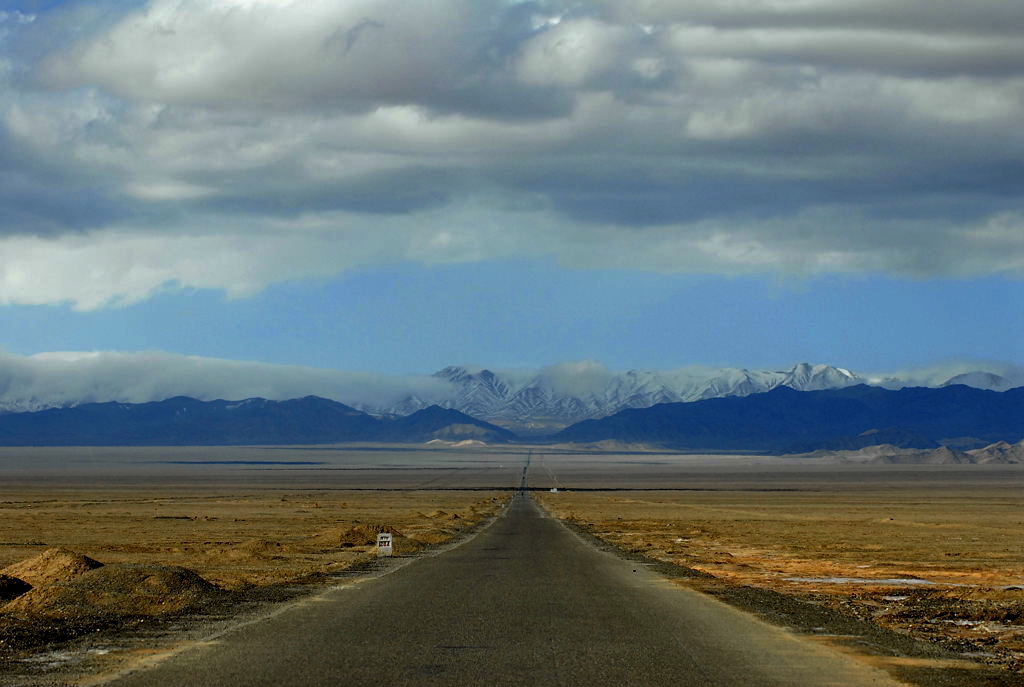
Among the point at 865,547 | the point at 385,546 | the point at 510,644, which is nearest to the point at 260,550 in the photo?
the point at 385,546

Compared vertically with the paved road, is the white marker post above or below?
below

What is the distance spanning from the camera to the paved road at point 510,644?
693 inches

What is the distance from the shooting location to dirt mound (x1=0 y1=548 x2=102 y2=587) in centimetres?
3019

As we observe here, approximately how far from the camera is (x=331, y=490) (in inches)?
6604

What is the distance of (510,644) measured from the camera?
69.8 ft

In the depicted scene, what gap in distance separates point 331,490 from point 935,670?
15239cm

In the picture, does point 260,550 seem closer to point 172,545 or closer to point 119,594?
Answer: point 172,545

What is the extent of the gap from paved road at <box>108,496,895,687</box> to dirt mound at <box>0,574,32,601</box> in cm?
685

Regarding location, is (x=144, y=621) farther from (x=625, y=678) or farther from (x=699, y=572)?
(x=699, y=572)

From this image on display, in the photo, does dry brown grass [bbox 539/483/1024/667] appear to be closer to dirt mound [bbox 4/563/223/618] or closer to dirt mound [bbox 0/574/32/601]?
dirt mound [bbox 4/563/223/618]

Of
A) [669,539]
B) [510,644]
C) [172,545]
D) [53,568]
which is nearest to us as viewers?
[510,644]

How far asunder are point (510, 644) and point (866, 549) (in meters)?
40.6

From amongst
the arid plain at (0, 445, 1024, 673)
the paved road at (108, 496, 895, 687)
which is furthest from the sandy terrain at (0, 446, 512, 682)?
the paved road at (108, 496, 895, 687)

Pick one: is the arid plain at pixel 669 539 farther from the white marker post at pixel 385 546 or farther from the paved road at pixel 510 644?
the paved road at pixel 510 644
